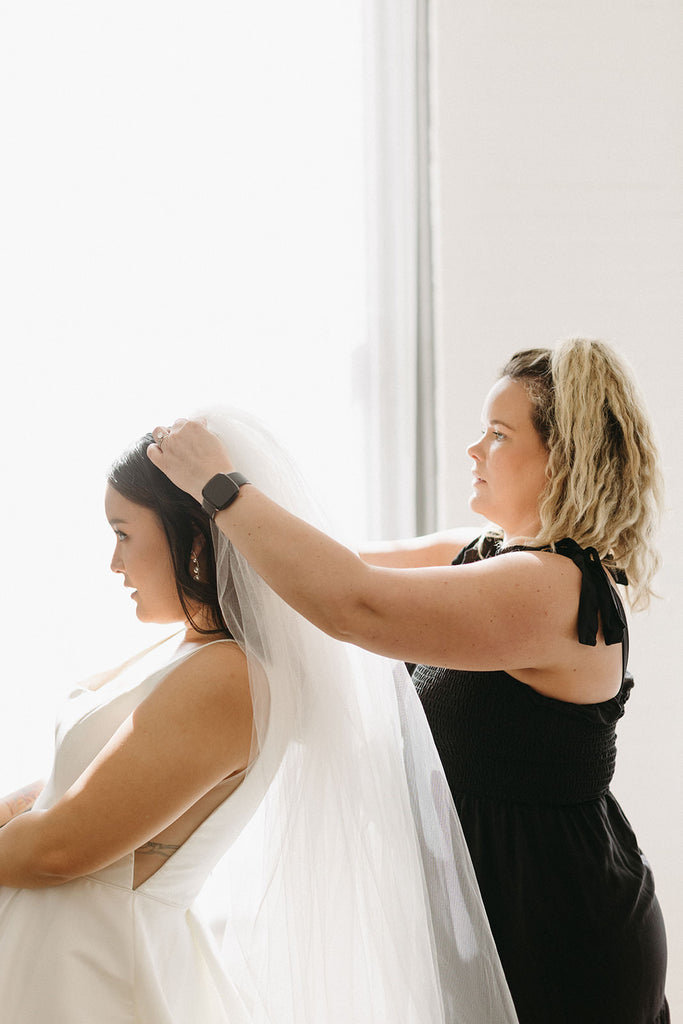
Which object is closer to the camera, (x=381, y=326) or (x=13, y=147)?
(x=13, y=147)

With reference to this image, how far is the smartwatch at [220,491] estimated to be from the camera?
3.87 ft

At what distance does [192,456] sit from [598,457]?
60 centimetres

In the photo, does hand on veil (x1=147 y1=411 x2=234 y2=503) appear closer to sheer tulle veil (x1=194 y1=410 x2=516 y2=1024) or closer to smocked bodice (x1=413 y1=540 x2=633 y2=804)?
sheer tulle veil (x1=194 y1=410 x2=516 y2=1024)

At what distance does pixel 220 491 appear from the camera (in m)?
1.18

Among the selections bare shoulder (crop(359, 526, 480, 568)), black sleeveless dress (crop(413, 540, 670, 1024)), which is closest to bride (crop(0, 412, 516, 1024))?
black sleeveless dress (crop(413, 540, 670, 1024))

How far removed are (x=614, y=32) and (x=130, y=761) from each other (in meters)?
2.25

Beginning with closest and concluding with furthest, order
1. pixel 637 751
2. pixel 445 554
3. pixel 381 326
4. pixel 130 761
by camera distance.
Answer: pixel 130 761 < pixel 445 554 < pixel 381 326 < pixel 637 751

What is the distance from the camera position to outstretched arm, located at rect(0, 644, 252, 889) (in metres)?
1.14

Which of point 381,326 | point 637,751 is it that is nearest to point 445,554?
point 381,326

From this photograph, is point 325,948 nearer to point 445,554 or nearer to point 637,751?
point 445,554

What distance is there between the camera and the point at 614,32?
244cm

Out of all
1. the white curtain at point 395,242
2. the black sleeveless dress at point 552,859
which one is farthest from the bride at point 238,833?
the white curtain at point 395,242

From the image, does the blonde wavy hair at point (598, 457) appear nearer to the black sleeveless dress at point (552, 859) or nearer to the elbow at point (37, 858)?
the black sleeveless dress at point (552, 859)

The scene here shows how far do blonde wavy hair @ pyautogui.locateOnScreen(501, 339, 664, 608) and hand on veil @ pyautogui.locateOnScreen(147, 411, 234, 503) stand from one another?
0.49m
